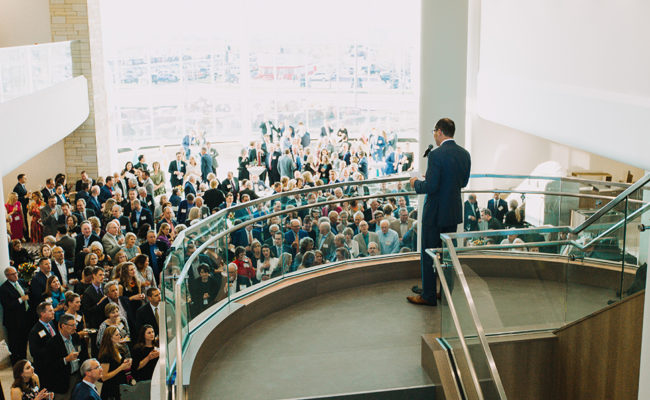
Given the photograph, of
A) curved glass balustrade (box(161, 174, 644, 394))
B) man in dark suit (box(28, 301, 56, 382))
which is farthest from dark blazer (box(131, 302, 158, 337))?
→ curved glass balustrade (box(161, 174, 644, 394))

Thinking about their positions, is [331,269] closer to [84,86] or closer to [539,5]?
[539,5]

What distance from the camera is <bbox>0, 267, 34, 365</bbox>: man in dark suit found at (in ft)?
28.3

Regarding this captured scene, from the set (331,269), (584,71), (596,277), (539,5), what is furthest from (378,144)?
(596,277)

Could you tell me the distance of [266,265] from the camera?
717 cm

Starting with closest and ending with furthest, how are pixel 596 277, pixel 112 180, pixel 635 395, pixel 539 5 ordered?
pixel 635 395 → pixel 596 277 → pixel 539 5 → pixel 112 180

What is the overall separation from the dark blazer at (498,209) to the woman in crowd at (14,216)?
30.0 ft

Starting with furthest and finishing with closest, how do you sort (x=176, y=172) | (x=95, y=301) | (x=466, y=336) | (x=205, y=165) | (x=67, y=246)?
(x=205, y=165) → (x=176, y=172) → (x=67, y=246) → (x=95, y=301) → (x=466, y=336)

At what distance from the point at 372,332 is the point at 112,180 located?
29.5 ft

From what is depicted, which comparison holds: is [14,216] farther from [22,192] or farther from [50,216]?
[50,216]

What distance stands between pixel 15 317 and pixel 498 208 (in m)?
6.12

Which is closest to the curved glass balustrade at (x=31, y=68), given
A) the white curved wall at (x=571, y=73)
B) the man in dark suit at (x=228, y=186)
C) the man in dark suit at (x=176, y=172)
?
the man in dark suit at (x=176, y=172)

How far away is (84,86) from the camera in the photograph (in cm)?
1723

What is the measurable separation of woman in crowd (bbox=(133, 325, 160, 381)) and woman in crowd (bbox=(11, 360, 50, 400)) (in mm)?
917

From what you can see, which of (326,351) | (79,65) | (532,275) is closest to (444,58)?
(532,275)
